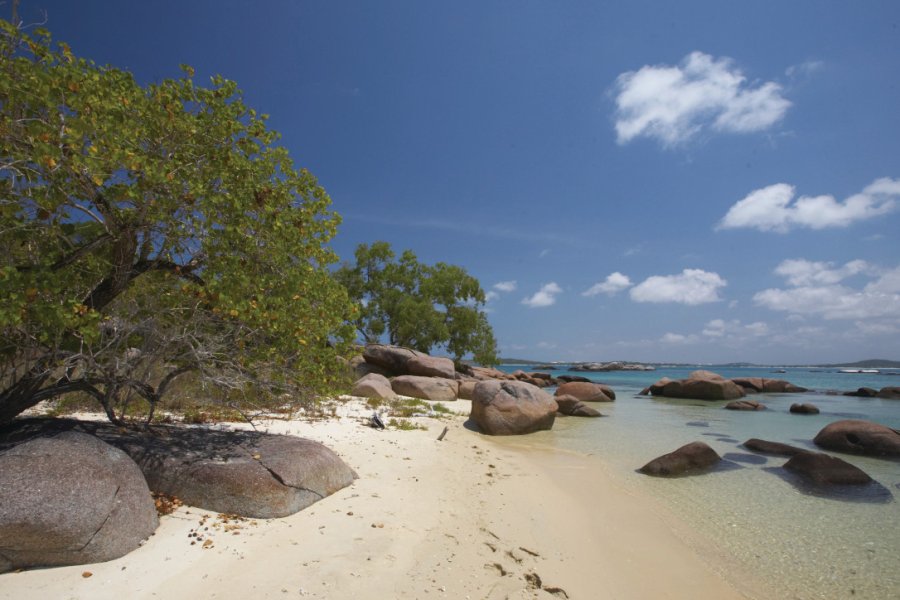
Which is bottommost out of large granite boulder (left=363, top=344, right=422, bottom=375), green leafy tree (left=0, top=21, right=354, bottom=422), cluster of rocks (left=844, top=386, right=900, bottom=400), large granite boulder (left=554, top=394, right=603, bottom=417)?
cluster of rocks (left=844, top=386, right=900, bottom=400)

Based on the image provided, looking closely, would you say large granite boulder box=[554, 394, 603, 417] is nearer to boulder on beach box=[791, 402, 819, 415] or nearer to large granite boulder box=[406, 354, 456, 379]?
large granite boulder box=[406, 354, 456, 379]

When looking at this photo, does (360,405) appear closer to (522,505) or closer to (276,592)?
(522,505)

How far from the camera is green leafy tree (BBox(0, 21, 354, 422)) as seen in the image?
15.2 feet

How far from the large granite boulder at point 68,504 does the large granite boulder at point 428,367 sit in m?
22.8

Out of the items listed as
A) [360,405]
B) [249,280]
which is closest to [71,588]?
[249,280]

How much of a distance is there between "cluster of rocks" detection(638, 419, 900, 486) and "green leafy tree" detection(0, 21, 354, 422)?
338 inches

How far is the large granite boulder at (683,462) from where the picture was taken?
10.6 metres

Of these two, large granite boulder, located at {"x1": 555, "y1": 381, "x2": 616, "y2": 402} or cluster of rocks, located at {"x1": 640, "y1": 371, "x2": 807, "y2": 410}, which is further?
cluster of rocks, located at {"x1": 640, "y1": 371, "x2": 807, "y2": 410}

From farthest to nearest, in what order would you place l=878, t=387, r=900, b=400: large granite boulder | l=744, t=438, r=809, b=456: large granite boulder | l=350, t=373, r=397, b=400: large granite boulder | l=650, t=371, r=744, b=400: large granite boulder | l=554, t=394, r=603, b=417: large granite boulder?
l=878, t=387, r=900, b=400: large granite boulder → l=650, t=371, r=744, b=400: large granite boulder → l=554, t=394, r=603, b=417: large granite boulder → l=350, t=373, r=397, b=400: large granite boulder → l=744, t=438, r=809, b=456: large granite boulder

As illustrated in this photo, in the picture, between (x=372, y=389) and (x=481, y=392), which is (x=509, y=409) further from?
(x=372, y=389)

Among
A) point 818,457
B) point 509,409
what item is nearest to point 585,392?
point 509,409

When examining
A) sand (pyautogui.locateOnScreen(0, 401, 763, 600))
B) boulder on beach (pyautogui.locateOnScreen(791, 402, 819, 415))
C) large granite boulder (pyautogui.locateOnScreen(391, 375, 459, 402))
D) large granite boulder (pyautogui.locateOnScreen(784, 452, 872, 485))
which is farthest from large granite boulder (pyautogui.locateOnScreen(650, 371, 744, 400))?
sand (pyautogui.locateOnScreen(0, 401, 763, 600))

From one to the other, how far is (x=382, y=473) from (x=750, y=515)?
6755 mm

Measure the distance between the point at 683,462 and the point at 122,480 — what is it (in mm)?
11301
